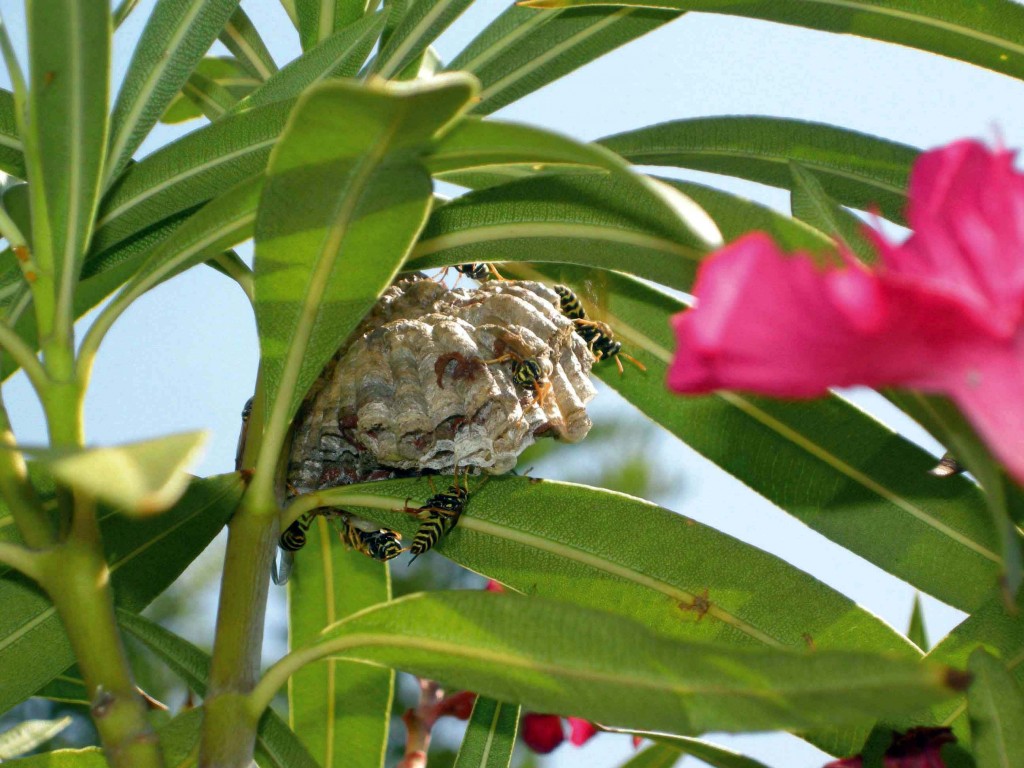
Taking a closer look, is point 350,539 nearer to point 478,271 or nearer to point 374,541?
point 374,541

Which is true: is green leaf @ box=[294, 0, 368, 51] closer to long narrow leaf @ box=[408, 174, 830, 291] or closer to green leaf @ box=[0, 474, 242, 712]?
long narrow leaf @ box=[408, 174, 830, 291]

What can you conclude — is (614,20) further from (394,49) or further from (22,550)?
(22,550)


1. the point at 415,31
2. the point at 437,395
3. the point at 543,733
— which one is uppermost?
the point at 415,31

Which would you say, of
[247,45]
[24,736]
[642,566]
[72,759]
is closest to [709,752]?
[642,566]

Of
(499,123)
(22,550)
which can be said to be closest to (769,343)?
(499,123)

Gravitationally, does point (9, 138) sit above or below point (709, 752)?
above

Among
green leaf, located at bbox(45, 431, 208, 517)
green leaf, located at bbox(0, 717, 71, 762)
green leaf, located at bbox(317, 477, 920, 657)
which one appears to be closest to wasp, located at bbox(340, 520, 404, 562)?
green leaf, located at bbox(317, 477, 920, 657)
